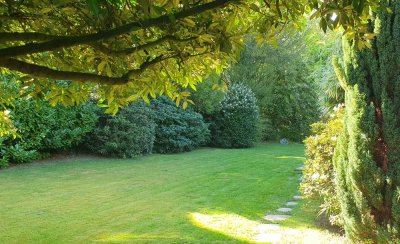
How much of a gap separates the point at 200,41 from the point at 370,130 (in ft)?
8.92

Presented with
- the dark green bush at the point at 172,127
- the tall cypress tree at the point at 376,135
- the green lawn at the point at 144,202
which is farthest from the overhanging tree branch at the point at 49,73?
the dark green bush at the point at 172,127

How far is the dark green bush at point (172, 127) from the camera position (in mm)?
16281

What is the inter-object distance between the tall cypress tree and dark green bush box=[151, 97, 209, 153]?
1174cm

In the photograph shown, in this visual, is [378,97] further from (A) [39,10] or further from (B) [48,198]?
(B) [48,198]

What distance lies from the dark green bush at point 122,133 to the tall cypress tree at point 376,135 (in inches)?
404

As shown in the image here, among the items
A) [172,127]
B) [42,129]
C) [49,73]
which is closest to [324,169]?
[49,73]

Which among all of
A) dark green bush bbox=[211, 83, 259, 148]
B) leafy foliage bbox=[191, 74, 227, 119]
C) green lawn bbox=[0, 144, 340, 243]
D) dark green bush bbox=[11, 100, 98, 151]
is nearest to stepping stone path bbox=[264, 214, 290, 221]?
green lawn bbox=[0, 144, 340, 243]

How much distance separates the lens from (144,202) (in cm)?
769

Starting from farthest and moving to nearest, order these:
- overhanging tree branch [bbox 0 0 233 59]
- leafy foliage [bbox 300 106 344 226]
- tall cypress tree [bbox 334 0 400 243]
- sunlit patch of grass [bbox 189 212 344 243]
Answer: leafy foliage [bbox 300 106 344 226] → sunlit patch of grass [bbox 189 212 344 243] → tall cypress tree [bbox 334 0 400 243] → overhanging tree branch [bbox 0 0 233 59]

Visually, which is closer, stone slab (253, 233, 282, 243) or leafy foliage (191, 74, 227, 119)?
stone slab (253, 233, 282, 243)

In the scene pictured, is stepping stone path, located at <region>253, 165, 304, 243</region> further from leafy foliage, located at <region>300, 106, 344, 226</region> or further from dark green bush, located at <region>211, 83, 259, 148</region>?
dark green bush, located at <region>211, 83, 259, 148</region>

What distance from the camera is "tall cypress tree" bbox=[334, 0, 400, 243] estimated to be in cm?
420

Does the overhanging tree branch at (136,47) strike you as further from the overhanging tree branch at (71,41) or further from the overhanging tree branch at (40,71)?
the overhanging tree branch at (71,41)

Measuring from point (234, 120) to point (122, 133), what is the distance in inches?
281
